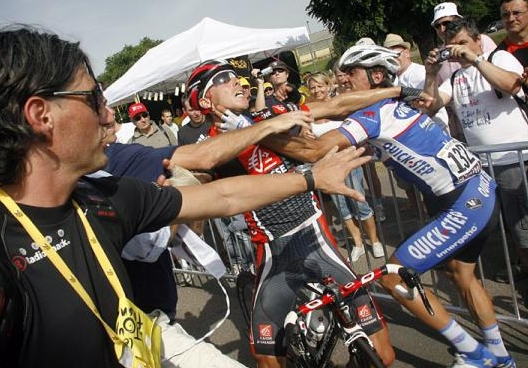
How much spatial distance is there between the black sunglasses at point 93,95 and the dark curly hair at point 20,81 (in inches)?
0.8

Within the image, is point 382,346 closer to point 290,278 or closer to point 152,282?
point 290,278

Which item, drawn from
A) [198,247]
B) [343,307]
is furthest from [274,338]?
[198,247]

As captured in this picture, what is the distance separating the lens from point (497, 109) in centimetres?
365

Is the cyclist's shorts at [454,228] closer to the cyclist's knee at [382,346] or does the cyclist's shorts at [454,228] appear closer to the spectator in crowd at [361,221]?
the cyclist's knee at [382,346]

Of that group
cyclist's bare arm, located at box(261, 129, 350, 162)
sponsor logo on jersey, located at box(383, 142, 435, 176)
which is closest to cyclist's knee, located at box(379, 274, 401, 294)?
sponsor logo on jersey, located at box(383, 142, 435, 176)

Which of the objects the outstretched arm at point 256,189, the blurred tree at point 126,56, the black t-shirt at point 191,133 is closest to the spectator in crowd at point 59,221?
the outstretched arm at point 256,189

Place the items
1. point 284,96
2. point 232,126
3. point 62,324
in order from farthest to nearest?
point 284,96, point 232,126, point 62,324

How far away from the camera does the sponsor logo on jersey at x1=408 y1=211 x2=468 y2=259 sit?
2.77 m

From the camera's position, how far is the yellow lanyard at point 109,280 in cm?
139

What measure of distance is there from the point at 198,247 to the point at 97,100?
3.31 feet

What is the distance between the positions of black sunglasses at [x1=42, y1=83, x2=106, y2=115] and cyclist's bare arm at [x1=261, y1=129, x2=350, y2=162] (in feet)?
3.84

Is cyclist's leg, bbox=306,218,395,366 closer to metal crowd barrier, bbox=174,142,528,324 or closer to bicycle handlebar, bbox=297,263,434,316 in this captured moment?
bicycle handlebar, bbox=297,263,434,316

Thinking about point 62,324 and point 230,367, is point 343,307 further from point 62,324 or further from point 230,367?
point 62,324

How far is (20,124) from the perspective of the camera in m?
1.41
